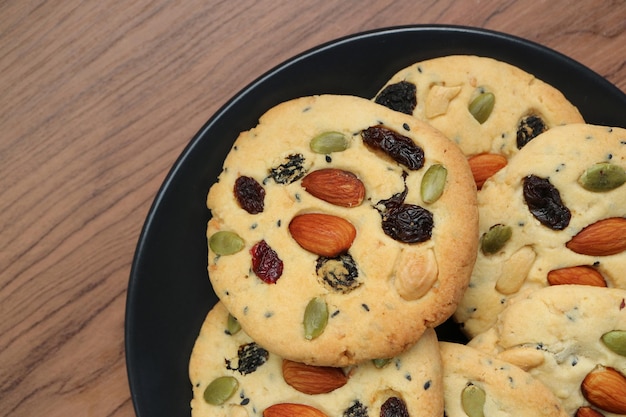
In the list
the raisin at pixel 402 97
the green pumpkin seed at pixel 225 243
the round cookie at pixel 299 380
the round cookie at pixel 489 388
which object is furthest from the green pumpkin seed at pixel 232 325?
the raisin at pixel 402 97

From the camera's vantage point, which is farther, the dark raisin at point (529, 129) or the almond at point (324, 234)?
the dark raisin at point (529, 129)

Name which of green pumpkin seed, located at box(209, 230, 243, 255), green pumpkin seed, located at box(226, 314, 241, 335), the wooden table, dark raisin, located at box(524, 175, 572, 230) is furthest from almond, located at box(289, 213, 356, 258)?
the wooden table

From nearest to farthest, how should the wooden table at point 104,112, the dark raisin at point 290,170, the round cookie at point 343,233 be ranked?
the round cookie at point 343,233, the dark raisin at point 290,170, the wooden table at point 104,112

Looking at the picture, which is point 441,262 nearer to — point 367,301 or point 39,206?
point 367,301

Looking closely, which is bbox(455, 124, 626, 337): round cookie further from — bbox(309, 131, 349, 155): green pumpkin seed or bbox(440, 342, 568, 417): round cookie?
bbox(309, 131, 349, 155): green pumpkin seed

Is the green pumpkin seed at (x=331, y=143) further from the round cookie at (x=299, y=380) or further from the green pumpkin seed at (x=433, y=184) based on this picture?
the round cookie at (x=299, y=380)

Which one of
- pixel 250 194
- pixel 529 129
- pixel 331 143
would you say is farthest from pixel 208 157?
pixel 529 129

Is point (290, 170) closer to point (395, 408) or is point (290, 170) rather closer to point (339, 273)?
point (339, 273)

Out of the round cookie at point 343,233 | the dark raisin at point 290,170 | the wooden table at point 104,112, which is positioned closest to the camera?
the round cookie at point 343,233
